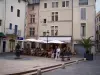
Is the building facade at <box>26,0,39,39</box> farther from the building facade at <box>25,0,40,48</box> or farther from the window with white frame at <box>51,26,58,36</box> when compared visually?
the window with white frame at <box>51,26,58,36</box>

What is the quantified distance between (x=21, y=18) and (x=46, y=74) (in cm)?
3317

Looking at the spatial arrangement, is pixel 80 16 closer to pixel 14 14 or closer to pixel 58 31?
pixel 58 31

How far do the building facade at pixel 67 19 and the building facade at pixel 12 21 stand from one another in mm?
4976

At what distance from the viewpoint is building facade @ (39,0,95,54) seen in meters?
47.7

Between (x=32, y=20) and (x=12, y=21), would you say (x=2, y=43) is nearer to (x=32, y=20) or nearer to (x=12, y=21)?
(x=12, y=21)

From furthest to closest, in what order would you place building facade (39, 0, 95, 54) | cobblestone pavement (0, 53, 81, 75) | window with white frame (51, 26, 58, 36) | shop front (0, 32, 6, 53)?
window with white frame (51, 26, 58, 36)
building facade (39, 0, 95, 54)
shop front (0, 32, 6, 53)
cobblestone pavement (0, 53, 81, 75)

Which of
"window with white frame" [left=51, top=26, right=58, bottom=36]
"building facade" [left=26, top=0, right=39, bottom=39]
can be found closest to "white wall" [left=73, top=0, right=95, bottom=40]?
"window with white frame" [left=51, top=26, right=58, bottom=36]

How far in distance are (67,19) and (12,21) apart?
37.6 feet

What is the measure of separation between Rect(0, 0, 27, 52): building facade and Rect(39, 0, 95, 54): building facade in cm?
498

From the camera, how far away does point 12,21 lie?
43812 millimetres

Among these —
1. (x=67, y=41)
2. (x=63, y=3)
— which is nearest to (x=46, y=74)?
(x=67, y=41)

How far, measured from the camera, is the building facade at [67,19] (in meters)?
47.7

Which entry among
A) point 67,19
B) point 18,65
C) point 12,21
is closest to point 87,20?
point 67,19

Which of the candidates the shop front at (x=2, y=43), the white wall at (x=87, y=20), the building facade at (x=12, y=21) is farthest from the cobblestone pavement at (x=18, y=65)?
the white wall at (x=87, y=20)
